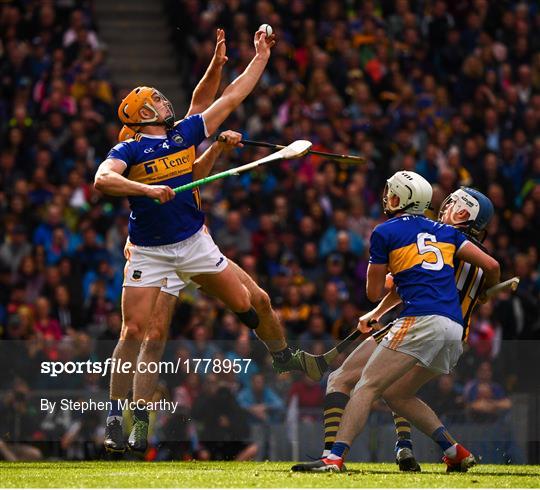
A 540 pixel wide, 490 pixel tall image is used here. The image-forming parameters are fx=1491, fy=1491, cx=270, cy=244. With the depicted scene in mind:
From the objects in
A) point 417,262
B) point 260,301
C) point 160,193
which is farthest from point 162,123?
point 417,262

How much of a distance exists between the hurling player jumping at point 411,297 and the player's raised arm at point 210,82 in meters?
2.04

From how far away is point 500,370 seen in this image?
1234 centimetres

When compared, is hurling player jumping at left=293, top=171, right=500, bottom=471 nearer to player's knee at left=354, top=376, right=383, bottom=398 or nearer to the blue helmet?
player's knee at left=354, top=376, right=383, bottom=398

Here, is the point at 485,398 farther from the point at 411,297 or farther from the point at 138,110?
the point at 138,110

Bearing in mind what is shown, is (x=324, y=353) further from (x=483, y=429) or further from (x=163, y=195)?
(x=163, y=195)

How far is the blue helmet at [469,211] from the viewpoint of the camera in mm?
10602

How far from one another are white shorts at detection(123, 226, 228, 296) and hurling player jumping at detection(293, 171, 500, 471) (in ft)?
4.93

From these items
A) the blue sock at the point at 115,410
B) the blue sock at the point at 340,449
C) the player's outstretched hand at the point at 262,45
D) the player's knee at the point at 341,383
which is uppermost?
the player's outstretched hand at the point at 262,45

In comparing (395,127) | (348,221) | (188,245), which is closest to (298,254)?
(348,221)

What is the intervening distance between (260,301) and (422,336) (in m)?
1.87

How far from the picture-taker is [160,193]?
10148mm

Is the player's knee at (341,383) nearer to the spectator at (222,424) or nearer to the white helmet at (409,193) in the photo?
the white helmet at (409,193)

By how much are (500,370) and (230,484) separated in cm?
384

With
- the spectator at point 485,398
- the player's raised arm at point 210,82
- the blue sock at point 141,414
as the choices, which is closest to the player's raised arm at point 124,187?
the player's raised arm at point 210,82
